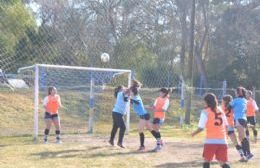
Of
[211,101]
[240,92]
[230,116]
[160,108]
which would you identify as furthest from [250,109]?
[211,101]

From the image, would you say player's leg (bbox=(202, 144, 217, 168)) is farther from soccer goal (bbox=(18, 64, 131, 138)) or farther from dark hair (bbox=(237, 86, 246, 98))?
soccer goal (bbox=(18, 64, 131, 138))

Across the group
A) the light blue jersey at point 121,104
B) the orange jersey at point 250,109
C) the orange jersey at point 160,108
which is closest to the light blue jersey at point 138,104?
the light blue jersey at point 121,104

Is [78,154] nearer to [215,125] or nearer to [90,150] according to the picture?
[90,150]

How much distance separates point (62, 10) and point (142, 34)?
11.4 m

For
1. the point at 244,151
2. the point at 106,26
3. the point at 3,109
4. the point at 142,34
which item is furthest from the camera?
the point at 142,34

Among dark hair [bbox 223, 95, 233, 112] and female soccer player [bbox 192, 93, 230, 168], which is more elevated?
dark hair [bbox 223, 95, 233, 112]

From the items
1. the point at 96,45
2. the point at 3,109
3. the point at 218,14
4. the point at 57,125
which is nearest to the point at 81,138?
the point at 57,125

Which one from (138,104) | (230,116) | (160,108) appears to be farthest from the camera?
(160,108)

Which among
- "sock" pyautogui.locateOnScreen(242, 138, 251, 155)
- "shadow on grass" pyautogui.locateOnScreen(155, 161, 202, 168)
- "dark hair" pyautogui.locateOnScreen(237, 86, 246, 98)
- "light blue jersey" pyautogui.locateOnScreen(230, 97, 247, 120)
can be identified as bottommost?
"shadow on grass" pyautogui.locateOnScreen(155, 161, 202, 168)

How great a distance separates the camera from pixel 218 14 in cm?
4472

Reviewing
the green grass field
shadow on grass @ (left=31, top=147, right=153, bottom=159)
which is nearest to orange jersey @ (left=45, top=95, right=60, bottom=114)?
the green grass field

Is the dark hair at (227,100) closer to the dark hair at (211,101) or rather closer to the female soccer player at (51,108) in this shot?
the dark hair at (211,101)

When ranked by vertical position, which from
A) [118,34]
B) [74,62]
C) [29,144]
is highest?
[118,34]

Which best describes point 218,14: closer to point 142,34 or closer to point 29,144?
point 142,34
